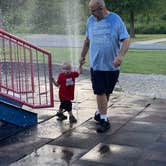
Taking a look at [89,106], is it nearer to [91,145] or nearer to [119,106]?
[119,106]

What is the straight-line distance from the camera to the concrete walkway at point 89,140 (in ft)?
17.5

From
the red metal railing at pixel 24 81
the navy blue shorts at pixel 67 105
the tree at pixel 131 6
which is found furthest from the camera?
the tree at pixel 131 6

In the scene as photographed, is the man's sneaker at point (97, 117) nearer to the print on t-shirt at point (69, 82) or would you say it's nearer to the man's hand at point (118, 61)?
the print on t-shirt at point (69, 82)

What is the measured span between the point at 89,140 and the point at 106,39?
1.41 m

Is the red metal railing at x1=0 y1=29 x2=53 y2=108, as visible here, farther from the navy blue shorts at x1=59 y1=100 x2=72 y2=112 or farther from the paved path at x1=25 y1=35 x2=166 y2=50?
the paved path at x1=25 y1=35 x2=166 y2=50

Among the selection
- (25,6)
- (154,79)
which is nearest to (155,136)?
(154,79)

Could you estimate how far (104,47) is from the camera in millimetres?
6625

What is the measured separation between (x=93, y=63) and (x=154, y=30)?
37.9 m

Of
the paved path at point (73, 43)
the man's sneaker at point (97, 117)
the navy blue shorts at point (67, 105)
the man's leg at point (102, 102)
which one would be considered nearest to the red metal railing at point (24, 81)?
the navy blue shorts at point (67, 105)

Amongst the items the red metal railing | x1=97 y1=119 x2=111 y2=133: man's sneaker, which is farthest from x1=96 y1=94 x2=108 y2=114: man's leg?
the red metal railing

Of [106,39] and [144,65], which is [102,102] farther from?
[144,65]

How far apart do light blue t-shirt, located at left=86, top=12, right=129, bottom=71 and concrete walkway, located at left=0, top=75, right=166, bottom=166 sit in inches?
36.1

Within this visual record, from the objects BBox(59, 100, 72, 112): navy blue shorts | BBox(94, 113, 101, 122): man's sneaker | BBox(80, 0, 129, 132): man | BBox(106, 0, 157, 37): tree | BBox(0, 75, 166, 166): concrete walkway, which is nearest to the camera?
BBox(0, 75, 166, 166): concrete walkway

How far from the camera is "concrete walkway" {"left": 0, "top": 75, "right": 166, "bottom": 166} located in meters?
5.33
